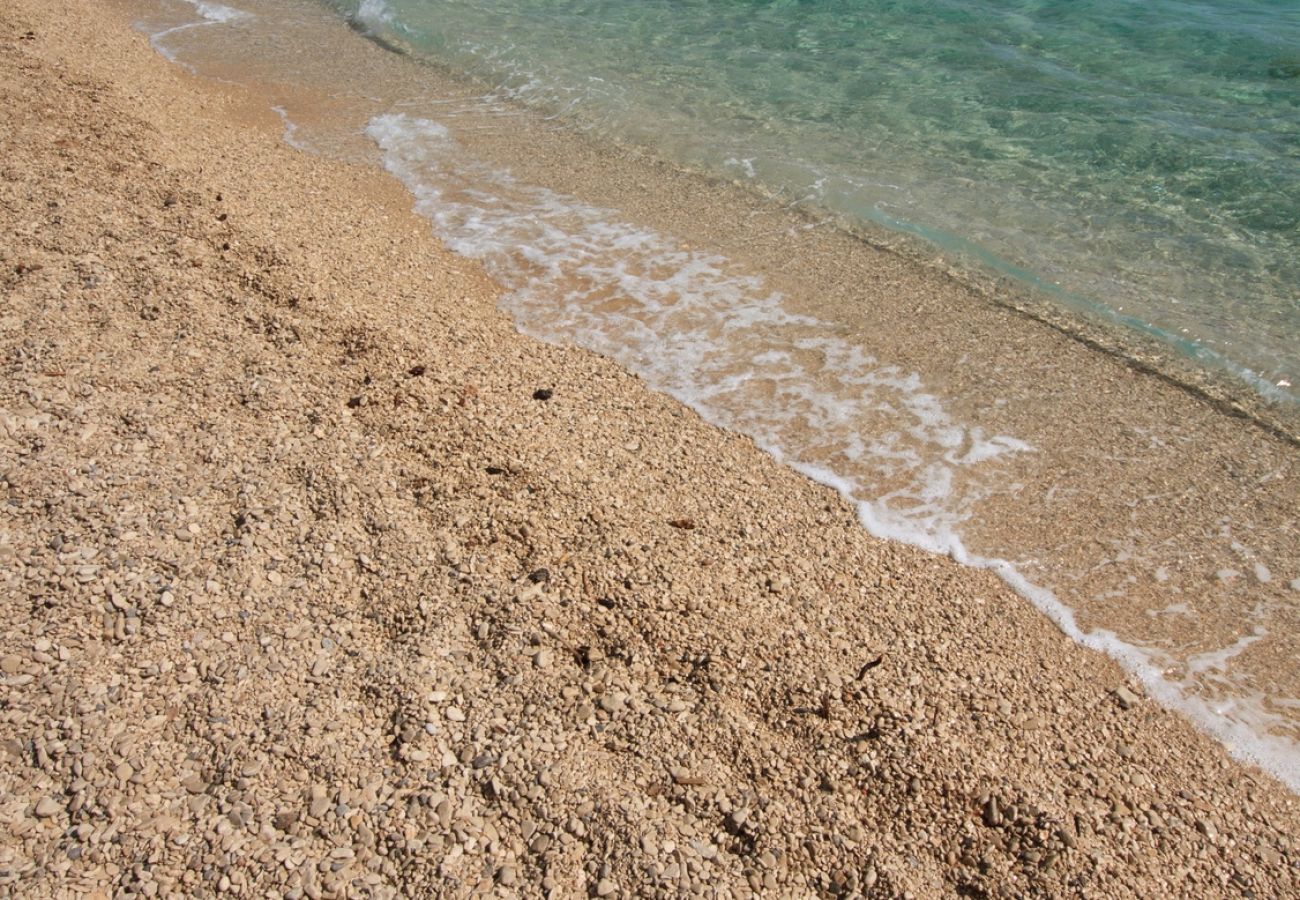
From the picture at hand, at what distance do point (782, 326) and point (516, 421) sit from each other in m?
2.37

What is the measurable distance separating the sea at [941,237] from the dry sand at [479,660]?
63 centimetres

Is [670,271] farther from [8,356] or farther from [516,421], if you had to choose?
[8,356]

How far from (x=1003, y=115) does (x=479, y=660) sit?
903 cm

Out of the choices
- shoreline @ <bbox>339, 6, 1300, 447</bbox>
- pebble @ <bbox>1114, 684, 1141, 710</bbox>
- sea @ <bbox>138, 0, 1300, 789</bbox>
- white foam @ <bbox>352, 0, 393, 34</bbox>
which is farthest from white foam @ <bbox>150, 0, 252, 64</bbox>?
pebble @ <bbox>1114, 684, 1141, 710</bbox>

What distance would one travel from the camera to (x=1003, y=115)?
10.0 metres

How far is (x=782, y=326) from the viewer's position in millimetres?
6402

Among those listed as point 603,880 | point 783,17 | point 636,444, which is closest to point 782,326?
point 636,444

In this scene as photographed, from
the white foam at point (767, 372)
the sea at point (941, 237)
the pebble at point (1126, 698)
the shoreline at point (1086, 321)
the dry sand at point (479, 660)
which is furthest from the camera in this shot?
the shoreline at point (1086, 321)

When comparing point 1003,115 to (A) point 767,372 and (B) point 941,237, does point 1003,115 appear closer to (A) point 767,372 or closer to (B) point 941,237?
(B) point 941,237

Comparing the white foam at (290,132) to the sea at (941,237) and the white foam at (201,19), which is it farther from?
the white foam at (201,19)

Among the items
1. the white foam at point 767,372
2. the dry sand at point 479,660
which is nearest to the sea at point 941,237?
the white foam at point 767,372

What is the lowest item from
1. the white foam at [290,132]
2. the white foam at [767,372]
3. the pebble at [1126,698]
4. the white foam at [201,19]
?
the pebble at [1126,698]

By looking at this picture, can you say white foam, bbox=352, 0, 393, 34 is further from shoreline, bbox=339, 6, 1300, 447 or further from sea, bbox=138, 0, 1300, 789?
shoreline, bbox=339, 6, 1300, 447

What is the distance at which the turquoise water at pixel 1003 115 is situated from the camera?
737 cm
